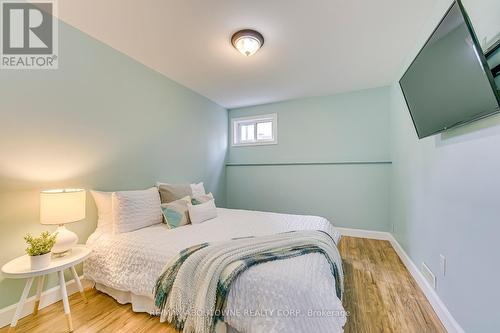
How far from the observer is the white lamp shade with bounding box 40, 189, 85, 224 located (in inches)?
59.6

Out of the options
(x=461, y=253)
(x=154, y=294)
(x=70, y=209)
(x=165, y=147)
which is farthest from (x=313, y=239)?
(x=165, y=147)

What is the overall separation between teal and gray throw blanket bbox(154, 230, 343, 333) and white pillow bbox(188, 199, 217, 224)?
74cm

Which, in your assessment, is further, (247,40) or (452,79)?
(247,40)

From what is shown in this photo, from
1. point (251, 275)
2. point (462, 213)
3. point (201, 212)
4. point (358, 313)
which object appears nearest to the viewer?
point (251, 275)

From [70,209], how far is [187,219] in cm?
101

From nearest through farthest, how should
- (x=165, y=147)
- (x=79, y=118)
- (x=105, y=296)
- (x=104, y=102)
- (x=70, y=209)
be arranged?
(x=70, y=209), (x=105, y=296), (x=79, y=118), (x=104, y=102), (x=165, y=147)

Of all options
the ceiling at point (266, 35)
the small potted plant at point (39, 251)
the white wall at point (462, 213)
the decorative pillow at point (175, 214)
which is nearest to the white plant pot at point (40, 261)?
the small potted plant at point (39, 251)

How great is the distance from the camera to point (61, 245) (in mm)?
1588

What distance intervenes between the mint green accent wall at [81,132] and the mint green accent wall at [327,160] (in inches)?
64.0

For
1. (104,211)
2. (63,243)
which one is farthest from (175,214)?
(63,243)

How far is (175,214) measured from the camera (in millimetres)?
2168

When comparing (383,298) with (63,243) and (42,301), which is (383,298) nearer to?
(63,243)

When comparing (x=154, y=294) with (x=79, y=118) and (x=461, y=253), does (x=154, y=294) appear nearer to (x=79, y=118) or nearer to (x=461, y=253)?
(x=79, y=118)

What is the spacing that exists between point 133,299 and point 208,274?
857mm
